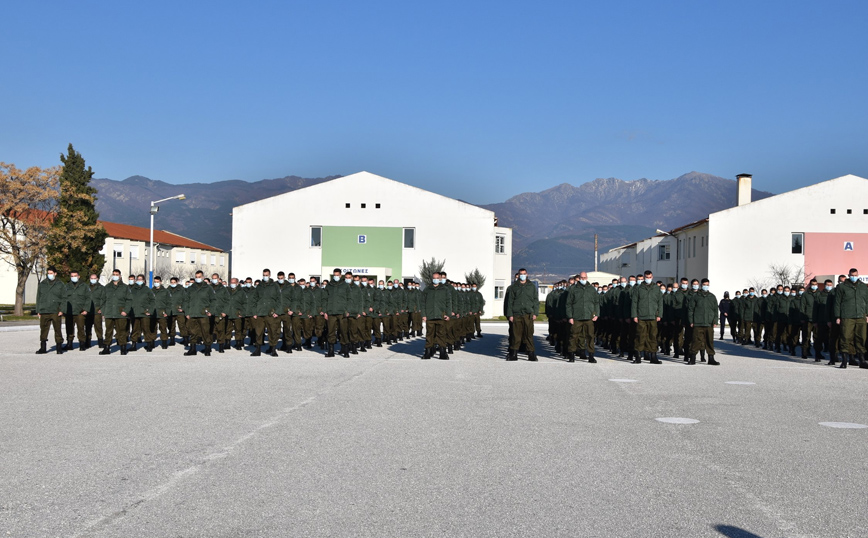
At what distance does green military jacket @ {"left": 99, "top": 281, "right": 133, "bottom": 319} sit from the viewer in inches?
789

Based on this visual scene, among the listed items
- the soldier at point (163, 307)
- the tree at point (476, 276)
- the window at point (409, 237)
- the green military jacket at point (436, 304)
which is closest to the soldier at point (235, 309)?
the soldier at point (163, 307)

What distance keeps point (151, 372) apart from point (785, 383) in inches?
430

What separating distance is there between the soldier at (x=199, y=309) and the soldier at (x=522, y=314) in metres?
7.23

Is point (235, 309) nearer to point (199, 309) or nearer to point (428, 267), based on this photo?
point (199, 309)

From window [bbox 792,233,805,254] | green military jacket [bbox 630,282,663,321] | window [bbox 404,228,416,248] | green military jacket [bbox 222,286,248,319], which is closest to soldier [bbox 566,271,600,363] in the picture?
green military jacket [bbox 630,282,663,321]

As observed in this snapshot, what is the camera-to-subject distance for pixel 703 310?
63.8 feet

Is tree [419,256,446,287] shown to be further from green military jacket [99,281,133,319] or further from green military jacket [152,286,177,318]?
green military jacket [99,281,133,319]

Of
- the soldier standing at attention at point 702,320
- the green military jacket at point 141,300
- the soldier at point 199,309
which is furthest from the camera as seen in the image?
the green military jacket at point 141,300

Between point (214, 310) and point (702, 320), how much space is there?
1161 centimetres

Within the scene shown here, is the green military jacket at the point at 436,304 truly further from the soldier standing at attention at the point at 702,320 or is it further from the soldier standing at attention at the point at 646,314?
the soldier standing at attention at the point at 702,320

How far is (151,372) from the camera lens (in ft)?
49.5

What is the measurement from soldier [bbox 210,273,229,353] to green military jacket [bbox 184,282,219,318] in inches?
3.1

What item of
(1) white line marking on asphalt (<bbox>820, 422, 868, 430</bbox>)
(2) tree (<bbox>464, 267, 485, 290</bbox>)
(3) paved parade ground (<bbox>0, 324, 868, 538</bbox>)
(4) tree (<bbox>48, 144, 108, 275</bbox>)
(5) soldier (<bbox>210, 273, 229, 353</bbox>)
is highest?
(4) tree (<bbox>48, 144, 108, 275</bbox>)

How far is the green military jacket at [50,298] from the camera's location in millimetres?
19812
